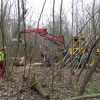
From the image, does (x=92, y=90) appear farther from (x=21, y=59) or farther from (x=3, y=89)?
(x=21, y=59)

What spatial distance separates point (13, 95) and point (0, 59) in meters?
4.48

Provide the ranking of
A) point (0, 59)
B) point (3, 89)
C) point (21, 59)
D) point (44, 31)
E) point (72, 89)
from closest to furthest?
point (3, 89), point (72, 89), point (0, 59), point (44, 31), point (21, 59)

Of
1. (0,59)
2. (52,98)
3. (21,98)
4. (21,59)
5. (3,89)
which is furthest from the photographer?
(21,59)

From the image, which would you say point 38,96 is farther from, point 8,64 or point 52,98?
point 8,64

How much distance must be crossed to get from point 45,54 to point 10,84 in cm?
886

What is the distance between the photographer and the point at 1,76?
10227 mm

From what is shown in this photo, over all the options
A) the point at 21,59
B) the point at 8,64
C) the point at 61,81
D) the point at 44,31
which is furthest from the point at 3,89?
the point at 21,59

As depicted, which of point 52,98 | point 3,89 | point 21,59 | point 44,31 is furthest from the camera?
point 21,59

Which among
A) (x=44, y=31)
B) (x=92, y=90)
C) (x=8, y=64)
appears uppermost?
(x=44, y=31)

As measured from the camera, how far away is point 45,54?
17.5m

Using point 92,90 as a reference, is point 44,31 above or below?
above

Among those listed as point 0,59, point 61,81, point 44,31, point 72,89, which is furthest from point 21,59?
point 72,89

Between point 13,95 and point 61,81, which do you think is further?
point 61,81

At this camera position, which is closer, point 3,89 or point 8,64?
point 3,89
